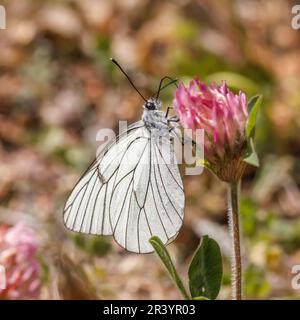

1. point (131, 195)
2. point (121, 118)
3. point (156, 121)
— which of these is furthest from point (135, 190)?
point (121, 118)

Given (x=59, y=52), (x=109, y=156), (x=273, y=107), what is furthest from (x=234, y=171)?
(x=59, y=52)

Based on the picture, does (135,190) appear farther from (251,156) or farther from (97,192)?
(251,156)

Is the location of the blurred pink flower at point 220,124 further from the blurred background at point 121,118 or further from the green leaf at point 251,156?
the blurred background at point 121,118

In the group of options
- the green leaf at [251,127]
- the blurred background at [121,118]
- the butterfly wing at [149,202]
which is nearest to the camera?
the green leaf at [251,127]

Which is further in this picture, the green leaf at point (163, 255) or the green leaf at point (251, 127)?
the green leaf at point (251, 127)

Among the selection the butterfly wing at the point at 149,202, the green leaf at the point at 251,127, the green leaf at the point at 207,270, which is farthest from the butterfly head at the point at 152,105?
the green leaf at the point at 207,270

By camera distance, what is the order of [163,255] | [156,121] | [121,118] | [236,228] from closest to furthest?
[163,255], [236,228], [156,121], [121,118]

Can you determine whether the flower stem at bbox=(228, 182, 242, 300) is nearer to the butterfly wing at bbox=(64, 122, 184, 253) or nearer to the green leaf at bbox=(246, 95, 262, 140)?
the green leaf at bbox=(246, 95, 262, 140)

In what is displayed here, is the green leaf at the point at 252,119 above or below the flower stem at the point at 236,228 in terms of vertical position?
above
